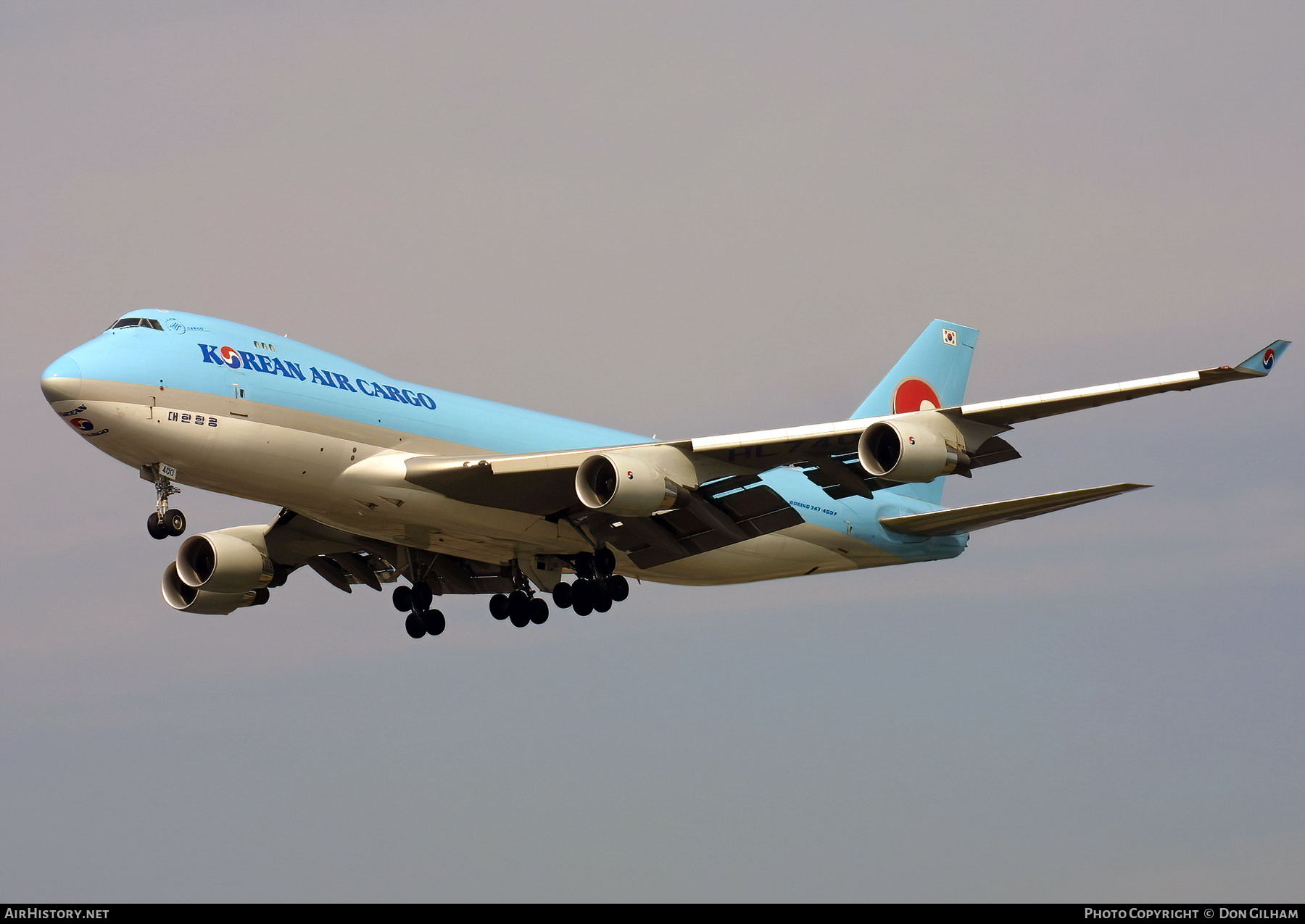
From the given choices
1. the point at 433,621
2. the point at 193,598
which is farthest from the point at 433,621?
the point at 193,598

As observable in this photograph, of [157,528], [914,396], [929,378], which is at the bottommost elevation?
[157,528]

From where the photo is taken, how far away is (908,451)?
98.6 feet

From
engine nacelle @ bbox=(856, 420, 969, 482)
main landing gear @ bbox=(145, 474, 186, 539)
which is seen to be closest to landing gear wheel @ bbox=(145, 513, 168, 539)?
main landing gear @ bbox=(145, 474, 186, 539)

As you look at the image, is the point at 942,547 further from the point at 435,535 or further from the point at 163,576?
the point at 163,576

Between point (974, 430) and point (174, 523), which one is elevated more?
point (974, 430)

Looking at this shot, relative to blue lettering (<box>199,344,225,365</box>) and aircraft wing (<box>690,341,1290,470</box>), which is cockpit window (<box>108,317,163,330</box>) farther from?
aircraft wing (<box>690,341,1290,470</box>)

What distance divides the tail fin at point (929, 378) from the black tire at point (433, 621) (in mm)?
12963

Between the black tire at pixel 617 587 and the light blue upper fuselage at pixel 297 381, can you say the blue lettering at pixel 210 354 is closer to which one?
the light blue upper fuselage at pixel 297 381

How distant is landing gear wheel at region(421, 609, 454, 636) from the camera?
39562 millimetres

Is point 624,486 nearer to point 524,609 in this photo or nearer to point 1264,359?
point 524,609

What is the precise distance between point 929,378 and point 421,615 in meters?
16.2

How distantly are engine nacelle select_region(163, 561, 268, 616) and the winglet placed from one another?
80.8 feet

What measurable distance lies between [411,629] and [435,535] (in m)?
5.54

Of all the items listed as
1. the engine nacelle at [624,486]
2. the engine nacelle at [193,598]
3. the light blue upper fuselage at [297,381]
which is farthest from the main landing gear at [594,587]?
the engine nacelle at [193,598]
